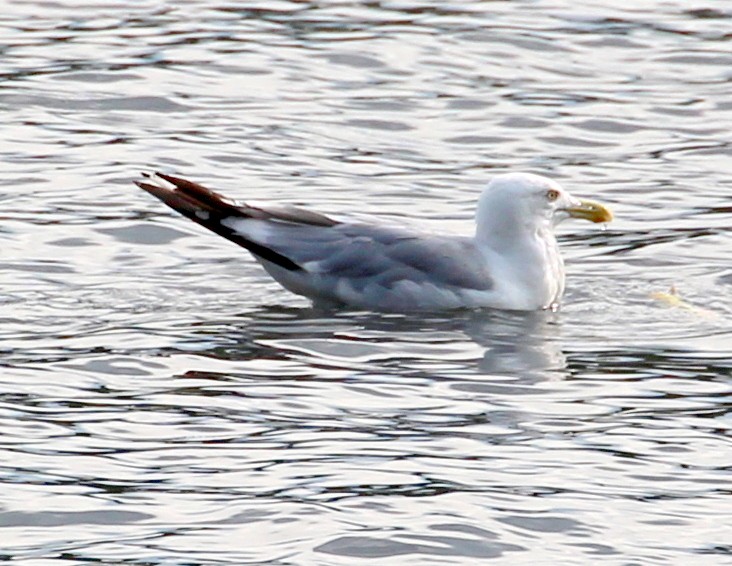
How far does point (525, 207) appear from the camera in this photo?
1105 cm

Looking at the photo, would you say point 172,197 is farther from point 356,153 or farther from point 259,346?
point 356,153

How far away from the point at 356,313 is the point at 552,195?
1261 mm

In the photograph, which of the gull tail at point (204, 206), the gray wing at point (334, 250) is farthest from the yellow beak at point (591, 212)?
the gull tail at point (204, 206)

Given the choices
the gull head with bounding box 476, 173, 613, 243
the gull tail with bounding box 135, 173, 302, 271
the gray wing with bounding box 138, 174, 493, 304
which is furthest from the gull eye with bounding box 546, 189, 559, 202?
the gull tail with bounding box 135, 173, 302, 271

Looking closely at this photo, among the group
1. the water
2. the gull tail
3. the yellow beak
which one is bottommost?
the water

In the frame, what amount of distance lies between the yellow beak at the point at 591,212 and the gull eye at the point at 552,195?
107 millimetres

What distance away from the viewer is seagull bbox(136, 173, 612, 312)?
10750 mm

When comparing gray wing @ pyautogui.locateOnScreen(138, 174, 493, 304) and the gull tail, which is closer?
gray wing @ pyautogui.locateOnScreen(138, 174, 493, 304)

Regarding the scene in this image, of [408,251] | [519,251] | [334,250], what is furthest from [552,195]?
[334,250]

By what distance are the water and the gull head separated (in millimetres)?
446

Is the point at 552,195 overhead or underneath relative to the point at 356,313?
overhead

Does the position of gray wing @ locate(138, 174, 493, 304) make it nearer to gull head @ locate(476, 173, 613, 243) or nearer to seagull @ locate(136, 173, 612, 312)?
seagull @ locate(136, 173, 612, 312)

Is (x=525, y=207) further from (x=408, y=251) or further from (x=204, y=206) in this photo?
(x=204, y=206)

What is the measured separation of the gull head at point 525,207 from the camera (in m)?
11.0
